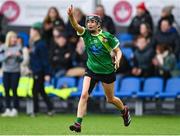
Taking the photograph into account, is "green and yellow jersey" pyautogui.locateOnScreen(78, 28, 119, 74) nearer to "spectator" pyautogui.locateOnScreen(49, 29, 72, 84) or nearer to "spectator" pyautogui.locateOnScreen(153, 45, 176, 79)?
"spectator" pyautogui.locateOnScreen(153, 45, 176, 79)

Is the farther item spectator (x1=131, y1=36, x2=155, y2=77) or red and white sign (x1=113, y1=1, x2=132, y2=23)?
red and white sign (x1=113, y1=1, x2=132, y2=23)

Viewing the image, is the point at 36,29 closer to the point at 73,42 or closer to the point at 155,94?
the point at 73,42

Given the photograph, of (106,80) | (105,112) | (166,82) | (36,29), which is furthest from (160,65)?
(106,80)

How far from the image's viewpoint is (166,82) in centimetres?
1930

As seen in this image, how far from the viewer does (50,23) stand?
20875 millimetres

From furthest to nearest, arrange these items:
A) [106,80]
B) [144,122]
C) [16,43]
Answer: [16,43], [144,122], [106,80]

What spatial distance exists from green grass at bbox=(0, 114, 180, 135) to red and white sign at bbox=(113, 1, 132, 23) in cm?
314

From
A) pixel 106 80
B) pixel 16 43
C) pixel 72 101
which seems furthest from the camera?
pixel 72 101

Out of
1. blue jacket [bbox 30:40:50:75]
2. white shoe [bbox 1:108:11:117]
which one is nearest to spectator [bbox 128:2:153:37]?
blue jacket [bbox 30:40:50:75]

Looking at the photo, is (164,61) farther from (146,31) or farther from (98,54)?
(98,54)

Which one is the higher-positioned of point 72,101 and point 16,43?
point 16,43

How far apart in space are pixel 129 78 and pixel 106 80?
535cm

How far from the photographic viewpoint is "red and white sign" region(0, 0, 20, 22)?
70.9 feet

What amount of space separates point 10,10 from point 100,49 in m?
8.12
